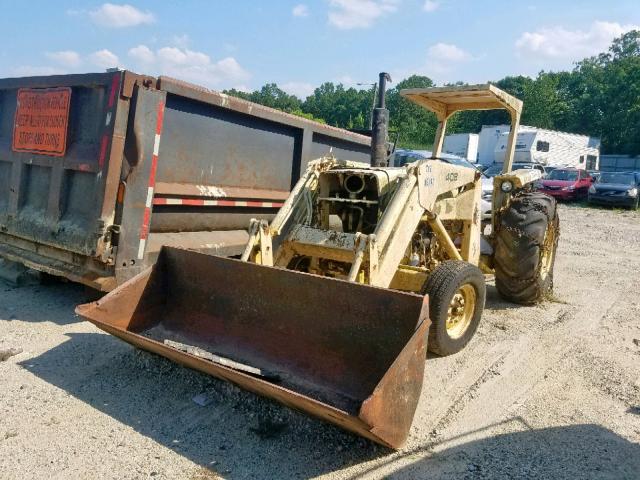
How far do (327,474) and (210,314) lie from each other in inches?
68.7

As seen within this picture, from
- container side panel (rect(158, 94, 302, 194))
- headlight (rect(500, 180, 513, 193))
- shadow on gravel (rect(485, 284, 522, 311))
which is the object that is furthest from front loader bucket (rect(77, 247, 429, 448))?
headlight (rect(500, 180, 513, 193))

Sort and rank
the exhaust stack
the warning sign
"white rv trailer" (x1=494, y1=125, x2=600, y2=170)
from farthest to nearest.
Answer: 1. "white rv trailer" (x1=494, y1=125, x2=600, y2=170)
2. the exhaust stack
3. the warning sign

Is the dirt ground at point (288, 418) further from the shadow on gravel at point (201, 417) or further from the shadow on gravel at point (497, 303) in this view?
the shadow on gravel at point (497, 303)

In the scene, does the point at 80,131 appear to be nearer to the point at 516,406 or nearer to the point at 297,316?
the point at 297,316

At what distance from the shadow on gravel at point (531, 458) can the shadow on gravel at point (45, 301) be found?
3.51 metres

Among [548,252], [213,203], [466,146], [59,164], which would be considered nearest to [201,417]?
[213,203]

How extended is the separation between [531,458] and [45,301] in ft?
15.4

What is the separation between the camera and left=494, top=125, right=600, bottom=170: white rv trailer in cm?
2958

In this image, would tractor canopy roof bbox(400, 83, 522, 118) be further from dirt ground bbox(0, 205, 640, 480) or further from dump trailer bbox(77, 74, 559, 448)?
dirt ground bbox(0, 205, 640, 480)

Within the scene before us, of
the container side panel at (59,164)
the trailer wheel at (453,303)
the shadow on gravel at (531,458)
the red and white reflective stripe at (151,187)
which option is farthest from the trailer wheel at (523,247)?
the container side panel at (59,164)

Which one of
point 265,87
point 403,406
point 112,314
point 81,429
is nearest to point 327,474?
point 403,406

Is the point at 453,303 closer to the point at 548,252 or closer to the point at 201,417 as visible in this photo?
the point at 201,417

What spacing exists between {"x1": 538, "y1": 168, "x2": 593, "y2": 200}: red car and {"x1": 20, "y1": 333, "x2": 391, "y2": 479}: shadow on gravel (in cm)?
2085

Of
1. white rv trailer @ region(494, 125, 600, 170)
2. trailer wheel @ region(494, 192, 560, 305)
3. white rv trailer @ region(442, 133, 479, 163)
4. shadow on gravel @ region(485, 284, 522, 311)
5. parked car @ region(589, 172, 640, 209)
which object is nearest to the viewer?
trailer wheel @ region(494, 192, 560, 305)
